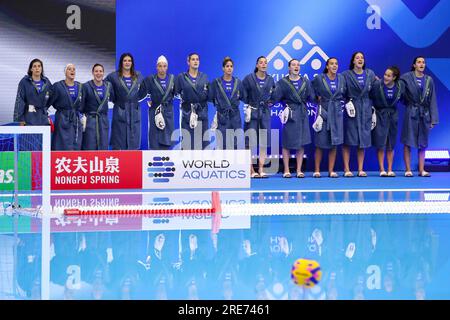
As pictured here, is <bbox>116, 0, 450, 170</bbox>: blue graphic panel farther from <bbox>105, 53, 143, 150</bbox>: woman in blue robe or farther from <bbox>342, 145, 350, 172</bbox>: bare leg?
<bbox>105, 53, 143, 150</bbox>: woman in blue robe

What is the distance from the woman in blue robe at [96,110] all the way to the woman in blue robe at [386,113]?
14.6ft

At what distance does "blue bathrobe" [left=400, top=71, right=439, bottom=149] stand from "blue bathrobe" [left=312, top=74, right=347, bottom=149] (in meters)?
1.09

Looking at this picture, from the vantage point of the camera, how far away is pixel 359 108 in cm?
1341

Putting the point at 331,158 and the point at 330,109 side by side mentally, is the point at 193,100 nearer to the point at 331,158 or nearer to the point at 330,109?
the point at 330,109

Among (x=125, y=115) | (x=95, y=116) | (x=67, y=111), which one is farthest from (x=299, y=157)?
(x=67, y=111)

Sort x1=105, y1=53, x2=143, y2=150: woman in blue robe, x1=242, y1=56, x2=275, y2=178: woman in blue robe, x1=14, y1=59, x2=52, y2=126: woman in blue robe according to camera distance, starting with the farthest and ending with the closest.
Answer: x1=242, y1=56, x2=275, y2=178: woman in blue robe → x1=105, y1=53, x2=143, y2=150: woman in blue robe → x1=14, y1=59, x2=52, y2=126: woman in blue robe

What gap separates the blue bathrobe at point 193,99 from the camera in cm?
1295

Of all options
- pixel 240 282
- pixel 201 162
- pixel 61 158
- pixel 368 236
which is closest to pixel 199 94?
pixel 201 162

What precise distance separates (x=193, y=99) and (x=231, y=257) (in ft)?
23.0

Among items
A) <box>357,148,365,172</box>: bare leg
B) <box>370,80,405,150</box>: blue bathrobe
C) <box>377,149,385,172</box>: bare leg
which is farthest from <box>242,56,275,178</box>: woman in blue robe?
<box>377,149,385,172</box>: bare leg

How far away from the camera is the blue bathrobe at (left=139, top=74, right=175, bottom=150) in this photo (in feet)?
42.1

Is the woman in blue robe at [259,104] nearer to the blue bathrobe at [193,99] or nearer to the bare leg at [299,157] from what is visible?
the bare leg at [299,157]

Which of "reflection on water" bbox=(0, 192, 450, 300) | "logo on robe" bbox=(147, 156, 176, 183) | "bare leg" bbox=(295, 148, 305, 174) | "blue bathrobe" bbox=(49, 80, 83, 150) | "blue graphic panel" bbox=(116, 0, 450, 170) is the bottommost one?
"reflection on water" bbox=(0, 192, 450, 300)
